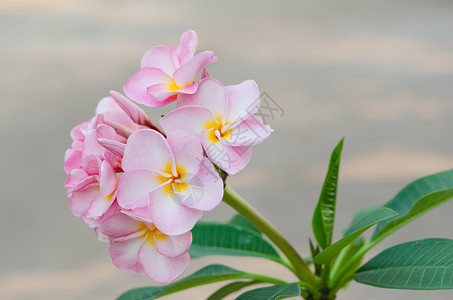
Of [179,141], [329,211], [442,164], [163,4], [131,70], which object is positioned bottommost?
[442,164]

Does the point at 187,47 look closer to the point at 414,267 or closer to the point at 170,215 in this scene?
the point at 170,215

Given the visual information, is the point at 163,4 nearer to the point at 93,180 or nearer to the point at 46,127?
the point at 46,127

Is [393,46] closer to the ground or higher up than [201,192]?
higher up

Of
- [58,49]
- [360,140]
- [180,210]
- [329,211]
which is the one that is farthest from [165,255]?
[58,49]

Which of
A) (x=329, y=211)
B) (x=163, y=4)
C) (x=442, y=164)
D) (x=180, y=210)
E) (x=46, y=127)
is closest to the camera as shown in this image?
(x=180, y=210)

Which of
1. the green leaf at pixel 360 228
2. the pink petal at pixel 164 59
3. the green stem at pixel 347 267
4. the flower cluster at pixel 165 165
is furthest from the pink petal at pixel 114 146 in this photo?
the green stem at pixel 347 267

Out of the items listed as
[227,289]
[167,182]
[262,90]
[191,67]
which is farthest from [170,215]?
[262,90]
